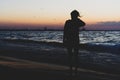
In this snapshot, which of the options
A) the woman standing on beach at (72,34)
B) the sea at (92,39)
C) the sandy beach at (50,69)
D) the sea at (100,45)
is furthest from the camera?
the sea at (92,39)

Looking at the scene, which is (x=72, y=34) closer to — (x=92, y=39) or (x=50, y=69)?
(x=50, y=69)

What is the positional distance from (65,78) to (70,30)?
1427 millimetres

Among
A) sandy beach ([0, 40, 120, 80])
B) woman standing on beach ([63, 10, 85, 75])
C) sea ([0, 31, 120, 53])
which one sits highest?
woman standing on beach ([63, 10, 85, 75])

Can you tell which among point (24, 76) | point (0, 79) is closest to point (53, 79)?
point (24, 76)

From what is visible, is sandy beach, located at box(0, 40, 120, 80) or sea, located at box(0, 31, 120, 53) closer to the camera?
sandy beach, located at box(0, 40, 120, 80)

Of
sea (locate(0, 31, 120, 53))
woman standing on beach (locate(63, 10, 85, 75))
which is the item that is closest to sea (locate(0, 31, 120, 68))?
sea (locate(0, 31, 120, 53))

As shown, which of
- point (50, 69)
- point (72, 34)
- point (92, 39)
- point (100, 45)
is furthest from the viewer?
point (92, 39)

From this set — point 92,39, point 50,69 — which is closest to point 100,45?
point 50,69

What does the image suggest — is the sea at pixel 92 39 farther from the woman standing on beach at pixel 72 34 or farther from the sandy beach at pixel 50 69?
the woman standing on beach at pixel 72 34

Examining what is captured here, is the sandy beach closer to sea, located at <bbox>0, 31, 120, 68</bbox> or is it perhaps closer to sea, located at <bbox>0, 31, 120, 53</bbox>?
sea, located at <bbox>0, 31, 120, 68</bbox>

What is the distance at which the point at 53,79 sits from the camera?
8891 mm

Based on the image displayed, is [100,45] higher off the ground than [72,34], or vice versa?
[72,34]

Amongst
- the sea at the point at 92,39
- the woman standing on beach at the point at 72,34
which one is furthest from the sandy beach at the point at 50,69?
the sea at the point at 92,39

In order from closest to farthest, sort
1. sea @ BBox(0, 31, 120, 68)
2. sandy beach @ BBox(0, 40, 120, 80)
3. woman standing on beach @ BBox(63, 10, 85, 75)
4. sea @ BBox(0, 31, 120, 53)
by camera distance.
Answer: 1. woman standing on beach @ BBox(63, 10, 85, 75)
2. sandy beach @ BBox(0, 40, 120, 80)
3. sea @ BBox(0, 31, 120, 68)
4. sea @ BBox(0, 31, 120, 53)
